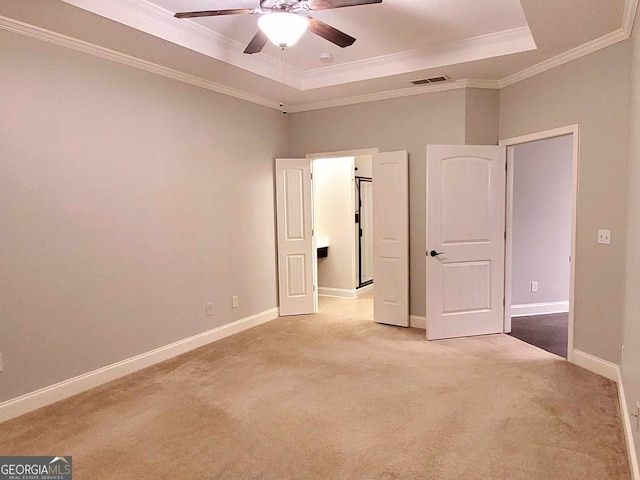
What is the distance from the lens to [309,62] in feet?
14.5

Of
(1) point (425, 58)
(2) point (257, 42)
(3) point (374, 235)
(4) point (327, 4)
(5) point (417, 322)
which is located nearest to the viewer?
(4) point (327, 4)

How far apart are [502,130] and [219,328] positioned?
3.61 metres

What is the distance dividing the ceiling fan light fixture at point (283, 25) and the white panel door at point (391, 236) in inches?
98.7

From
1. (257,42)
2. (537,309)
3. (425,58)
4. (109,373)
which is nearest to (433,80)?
(425,58)

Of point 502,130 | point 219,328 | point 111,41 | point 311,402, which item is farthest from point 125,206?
point 502,130

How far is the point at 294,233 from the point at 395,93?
6.66 feet

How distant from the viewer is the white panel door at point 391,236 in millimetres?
4910

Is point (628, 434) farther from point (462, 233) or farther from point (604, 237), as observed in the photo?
point (462, 233)

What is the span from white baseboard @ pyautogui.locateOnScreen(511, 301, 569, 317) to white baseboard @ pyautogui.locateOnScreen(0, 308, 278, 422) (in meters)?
3.25

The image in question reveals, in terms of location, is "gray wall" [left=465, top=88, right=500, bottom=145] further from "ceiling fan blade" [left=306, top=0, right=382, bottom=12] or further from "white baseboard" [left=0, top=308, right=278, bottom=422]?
"white baseboard" [left=0, top=308, right=278, bottom=422]

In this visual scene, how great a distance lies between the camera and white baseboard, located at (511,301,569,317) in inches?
215

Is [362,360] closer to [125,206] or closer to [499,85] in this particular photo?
[125,206]

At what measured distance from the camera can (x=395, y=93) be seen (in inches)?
193

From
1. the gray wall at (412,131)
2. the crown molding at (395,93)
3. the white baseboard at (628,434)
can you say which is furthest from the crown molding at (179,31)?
the white baseboard at (628,434)
